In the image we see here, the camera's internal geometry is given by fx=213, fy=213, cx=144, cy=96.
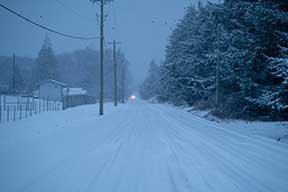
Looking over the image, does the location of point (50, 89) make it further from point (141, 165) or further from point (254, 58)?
point (141, 165)

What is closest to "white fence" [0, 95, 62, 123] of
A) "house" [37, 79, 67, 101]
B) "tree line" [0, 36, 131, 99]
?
"house" [37, 79, 67, 101]

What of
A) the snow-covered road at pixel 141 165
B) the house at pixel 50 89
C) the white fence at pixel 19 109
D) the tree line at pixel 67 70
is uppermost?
the tree line at pixel 67 70

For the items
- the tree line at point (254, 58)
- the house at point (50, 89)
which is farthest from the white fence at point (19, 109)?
the house at point (50, 89)

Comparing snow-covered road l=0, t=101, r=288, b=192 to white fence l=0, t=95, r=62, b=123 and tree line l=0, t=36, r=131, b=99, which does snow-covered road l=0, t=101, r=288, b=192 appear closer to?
white fence l=0, t=95, r=62, b=123

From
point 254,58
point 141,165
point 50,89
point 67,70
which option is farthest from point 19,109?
point 67,70

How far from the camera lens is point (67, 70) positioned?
287ft

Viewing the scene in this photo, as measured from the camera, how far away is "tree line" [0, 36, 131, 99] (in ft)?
211

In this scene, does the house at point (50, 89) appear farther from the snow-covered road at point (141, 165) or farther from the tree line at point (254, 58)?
the snow-covered road at point (141, 165)

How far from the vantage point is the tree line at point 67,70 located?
211ft

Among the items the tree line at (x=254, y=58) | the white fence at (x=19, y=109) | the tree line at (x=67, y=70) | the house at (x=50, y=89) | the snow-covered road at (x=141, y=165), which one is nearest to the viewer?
the snow-covered road at (x=141, y=165)

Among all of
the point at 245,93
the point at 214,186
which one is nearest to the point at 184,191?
the point at 214,186

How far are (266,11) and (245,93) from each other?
5804mm

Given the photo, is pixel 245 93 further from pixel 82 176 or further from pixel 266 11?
pixel 82 176

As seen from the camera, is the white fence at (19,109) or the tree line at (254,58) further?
the white fence at (19,109)
